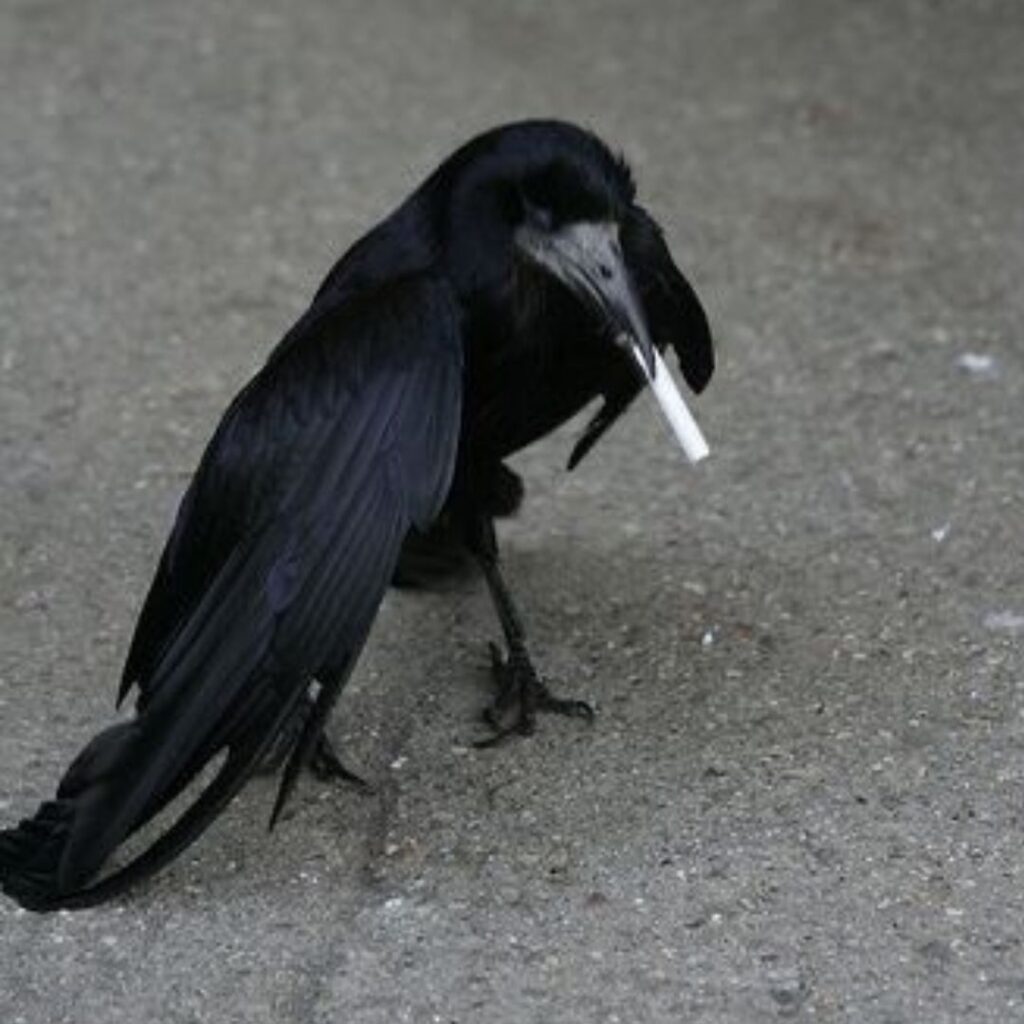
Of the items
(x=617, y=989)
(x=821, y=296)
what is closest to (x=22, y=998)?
(x=617, y=989)

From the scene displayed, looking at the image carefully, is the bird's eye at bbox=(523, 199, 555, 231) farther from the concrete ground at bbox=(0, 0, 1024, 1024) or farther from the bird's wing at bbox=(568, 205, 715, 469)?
the concrete ground at bbox=(0, 0, 1024, 1024)

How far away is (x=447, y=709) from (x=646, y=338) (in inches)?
31.8

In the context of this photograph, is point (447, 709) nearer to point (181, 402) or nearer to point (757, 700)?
point (757, 700)

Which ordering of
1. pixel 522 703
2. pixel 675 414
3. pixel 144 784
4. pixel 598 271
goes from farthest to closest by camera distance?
pixel 522 703 < pixel 675 414 < pixel 598 271 < pixel 144 784

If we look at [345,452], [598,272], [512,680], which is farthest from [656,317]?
[345,452]

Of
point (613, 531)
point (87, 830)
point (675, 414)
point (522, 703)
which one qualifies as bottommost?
point (613, 531)

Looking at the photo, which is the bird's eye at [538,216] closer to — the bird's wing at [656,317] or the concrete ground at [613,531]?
the bird's wing at [656,317]

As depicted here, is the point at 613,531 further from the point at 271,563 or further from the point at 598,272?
the point at 271,563

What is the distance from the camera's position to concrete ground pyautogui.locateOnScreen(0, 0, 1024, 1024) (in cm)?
377

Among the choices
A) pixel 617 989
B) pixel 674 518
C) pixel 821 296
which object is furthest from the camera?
pixel 821 296

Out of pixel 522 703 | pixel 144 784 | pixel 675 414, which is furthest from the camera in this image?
pixel 522 703

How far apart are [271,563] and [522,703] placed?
742mm

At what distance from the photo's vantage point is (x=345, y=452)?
12.6ft

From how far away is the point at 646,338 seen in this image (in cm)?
397
